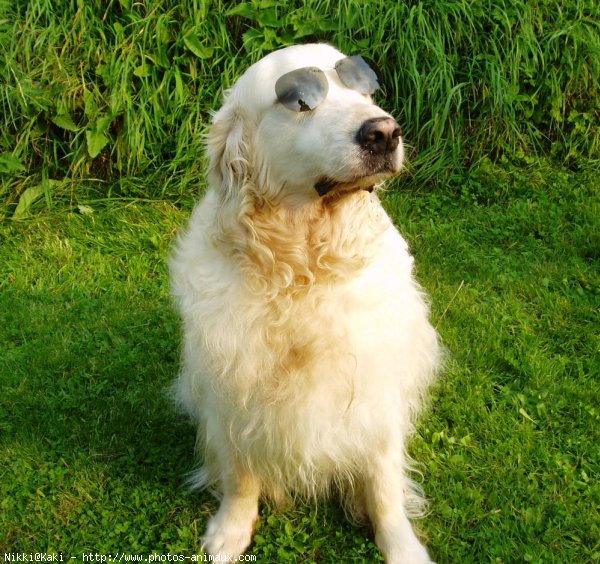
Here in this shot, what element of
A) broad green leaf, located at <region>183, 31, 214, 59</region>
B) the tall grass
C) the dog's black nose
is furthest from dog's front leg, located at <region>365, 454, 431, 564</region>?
broad green leaf, located at <region>183, 31, 214, 59</region>

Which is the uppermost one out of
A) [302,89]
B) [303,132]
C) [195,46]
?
[302,89]

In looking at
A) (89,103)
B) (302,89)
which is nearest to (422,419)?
(302,89)

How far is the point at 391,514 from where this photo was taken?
2.48 meters

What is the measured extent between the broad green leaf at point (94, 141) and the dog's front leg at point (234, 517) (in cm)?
260

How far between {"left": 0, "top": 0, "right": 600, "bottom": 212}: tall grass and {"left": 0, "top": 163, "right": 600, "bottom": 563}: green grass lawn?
29cm

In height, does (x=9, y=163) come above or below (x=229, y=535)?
below

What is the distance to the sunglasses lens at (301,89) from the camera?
198cm

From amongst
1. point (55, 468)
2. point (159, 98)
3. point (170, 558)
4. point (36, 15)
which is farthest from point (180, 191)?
point (170, 558)

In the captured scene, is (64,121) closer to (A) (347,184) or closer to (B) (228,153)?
(B) (228,153)

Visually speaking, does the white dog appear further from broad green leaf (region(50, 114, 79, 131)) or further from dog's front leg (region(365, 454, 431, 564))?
broad green leaf (region(50, 114, 79, 131))

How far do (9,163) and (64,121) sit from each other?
426 mm

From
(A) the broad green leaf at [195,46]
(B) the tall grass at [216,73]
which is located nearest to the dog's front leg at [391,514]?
(B) the tall grass at [216,73]

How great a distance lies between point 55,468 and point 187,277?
1.17m

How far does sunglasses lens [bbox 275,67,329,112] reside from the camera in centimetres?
198
